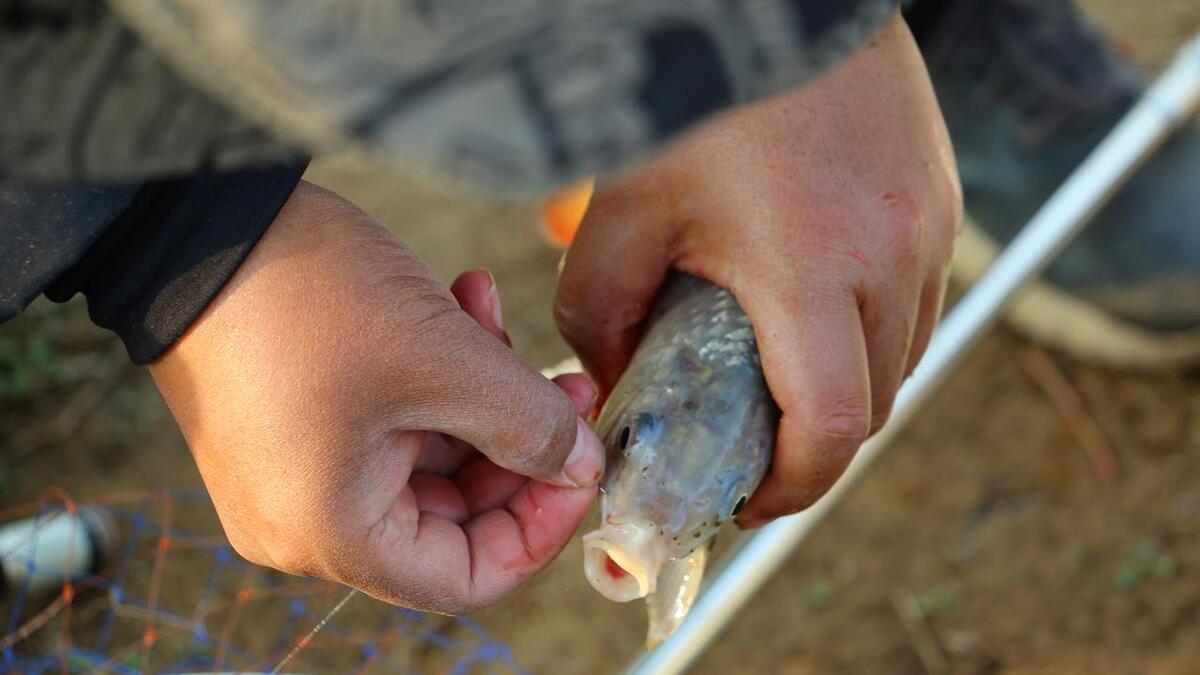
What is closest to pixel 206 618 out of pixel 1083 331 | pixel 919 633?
pixel 919 633

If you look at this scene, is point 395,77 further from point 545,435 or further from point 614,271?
point 614,271

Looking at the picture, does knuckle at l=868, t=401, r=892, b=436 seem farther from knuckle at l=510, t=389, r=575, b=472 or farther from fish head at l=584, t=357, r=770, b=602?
knuckle at l=510, t=389, r=575, b=472

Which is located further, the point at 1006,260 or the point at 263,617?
the point at 263,617

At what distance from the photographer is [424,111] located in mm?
684

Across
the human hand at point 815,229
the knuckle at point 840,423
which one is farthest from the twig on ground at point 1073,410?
the knuckle at point 840,423

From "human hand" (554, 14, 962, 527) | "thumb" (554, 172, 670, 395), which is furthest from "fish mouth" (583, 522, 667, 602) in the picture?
"thumb" (554, 172, 670, 395)

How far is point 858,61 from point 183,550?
A: 6.87 feet

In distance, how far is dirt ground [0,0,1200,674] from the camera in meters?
2.73

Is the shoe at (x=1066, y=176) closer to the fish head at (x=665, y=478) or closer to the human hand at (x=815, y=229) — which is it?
the human hand at (x=815, y=229)

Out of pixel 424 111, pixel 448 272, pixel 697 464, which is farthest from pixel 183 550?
pixel 424 111

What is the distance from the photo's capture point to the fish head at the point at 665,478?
143cm

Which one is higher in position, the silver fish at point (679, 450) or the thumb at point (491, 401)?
the thumb at point (491, 401)

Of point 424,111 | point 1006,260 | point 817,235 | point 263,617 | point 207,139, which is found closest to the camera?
point 424,111

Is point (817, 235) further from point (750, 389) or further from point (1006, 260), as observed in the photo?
point (1006, 260)
